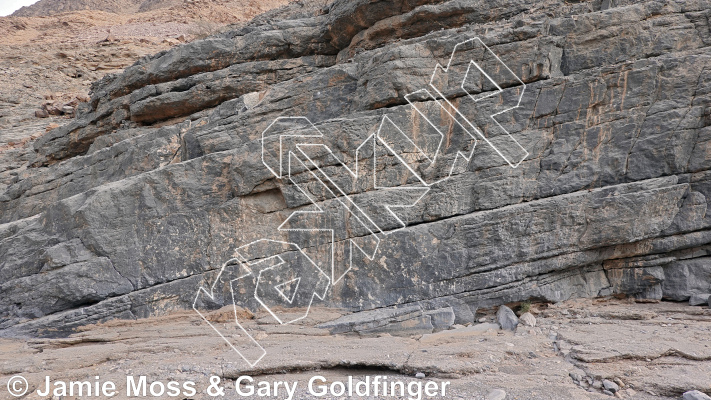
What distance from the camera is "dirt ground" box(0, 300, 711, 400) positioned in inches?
179

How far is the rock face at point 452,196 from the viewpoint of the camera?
6844mm

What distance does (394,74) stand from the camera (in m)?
7.73

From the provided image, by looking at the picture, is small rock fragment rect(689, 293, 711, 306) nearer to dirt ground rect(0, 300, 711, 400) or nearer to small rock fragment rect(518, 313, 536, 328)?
dirt ground rect(0, 300, 711, 400)

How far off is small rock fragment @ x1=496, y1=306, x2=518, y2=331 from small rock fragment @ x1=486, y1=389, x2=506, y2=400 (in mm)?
2146

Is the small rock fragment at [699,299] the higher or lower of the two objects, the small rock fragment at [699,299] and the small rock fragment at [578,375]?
the higher

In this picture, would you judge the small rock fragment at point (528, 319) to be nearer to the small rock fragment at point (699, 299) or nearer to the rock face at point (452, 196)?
the rock face at point (452, 196)

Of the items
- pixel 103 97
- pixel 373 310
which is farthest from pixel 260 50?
pixel 373 310

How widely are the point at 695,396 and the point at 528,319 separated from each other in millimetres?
2421

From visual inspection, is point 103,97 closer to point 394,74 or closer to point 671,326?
point 394,74

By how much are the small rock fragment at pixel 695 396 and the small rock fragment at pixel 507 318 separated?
2351mm

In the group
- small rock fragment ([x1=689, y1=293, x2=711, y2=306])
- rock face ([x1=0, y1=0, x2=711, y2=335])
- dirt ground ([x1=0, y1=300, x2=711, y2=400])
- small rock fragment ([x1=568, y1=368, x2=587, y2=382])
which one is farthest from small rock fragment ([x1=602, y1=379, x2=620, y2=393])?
small rock fragment ([x1=689, y1=293, x2=711, y2=306])

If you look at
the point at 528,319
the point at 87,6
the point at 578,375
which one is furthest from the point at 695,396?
the point at 87,6

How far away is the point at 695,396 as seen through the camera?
3994 millimetres

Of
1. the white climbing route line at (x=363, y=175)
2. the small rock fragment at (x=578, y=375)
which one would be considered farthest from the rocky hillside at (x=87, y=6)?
the small rock fragment at (x=578, y=375)
